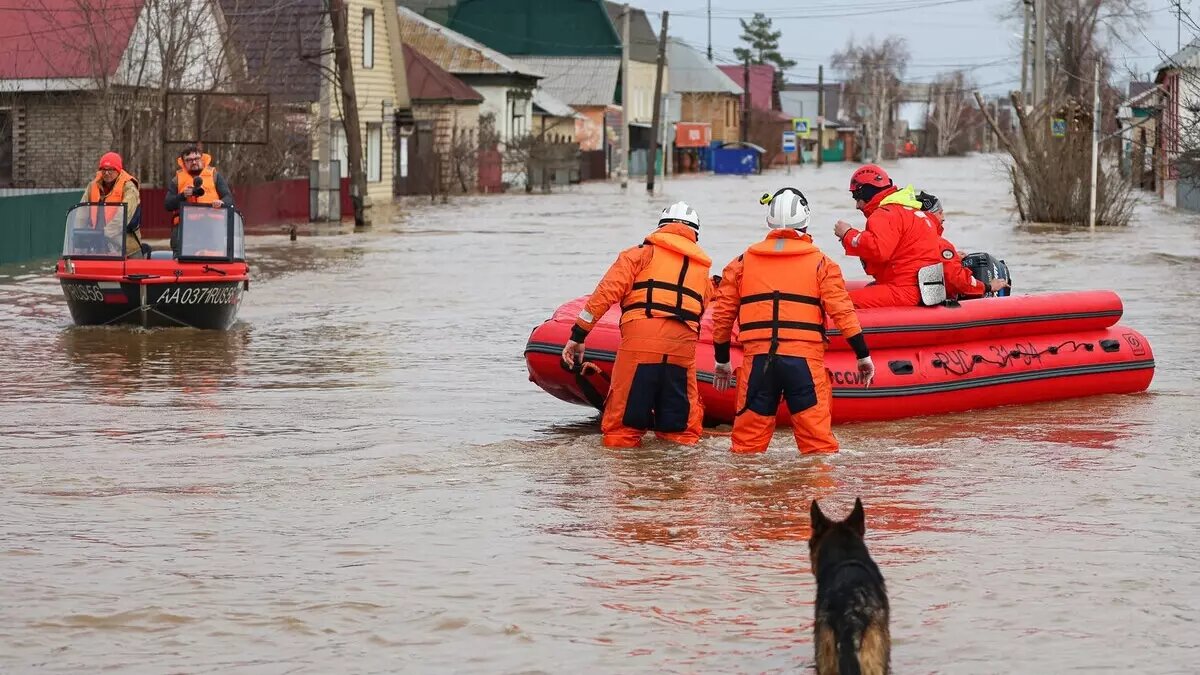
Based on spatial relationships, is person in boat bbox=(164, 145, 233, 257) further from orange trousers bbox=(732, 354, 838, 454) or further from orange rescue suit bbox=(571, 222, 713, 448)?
orange trousers bbox=(732, 354, 838, 454)

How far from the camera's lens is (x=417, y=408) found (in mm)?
12727

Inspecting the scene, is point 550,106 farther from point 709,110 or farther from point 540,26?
point 709,110

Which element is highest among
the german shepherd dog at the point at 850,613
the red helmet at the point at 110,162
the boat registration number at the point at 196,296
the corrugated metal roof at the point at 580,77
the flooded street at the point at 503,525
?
the corrugated metal roof at the point at 580,77

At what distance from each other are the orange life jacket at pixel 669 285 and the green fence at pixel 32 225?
1756 centimetres

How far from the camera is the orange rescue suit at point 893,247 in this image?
1170 centimetres

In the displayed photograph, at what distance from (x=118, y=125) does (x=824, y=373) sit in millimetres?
24200

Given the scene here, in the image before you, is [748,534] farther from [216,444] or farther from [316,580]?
[216,444]

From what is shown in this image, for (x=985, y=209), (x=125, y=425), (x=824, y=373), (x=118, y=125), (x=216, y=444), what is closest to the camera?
(x=824, y=373)

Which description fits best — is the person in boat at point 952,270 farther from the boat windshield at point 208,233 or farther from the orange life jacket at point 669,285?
the boat windshield at point 208,233

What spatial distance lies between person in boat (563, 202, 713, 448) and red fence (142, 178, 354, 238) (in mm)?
21661

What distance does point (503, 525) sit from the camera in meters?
8.73

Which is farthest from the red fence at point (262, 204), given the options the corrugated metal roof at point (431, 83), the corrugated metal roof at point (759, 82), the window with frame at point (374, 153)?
the corrugated metal roof at point (759, 82)

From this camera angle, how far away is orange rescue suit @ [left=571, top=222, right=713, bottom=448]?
10.5 meters

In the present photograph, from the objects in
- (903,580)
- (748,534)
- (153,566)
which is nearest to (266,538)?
(153,566)
